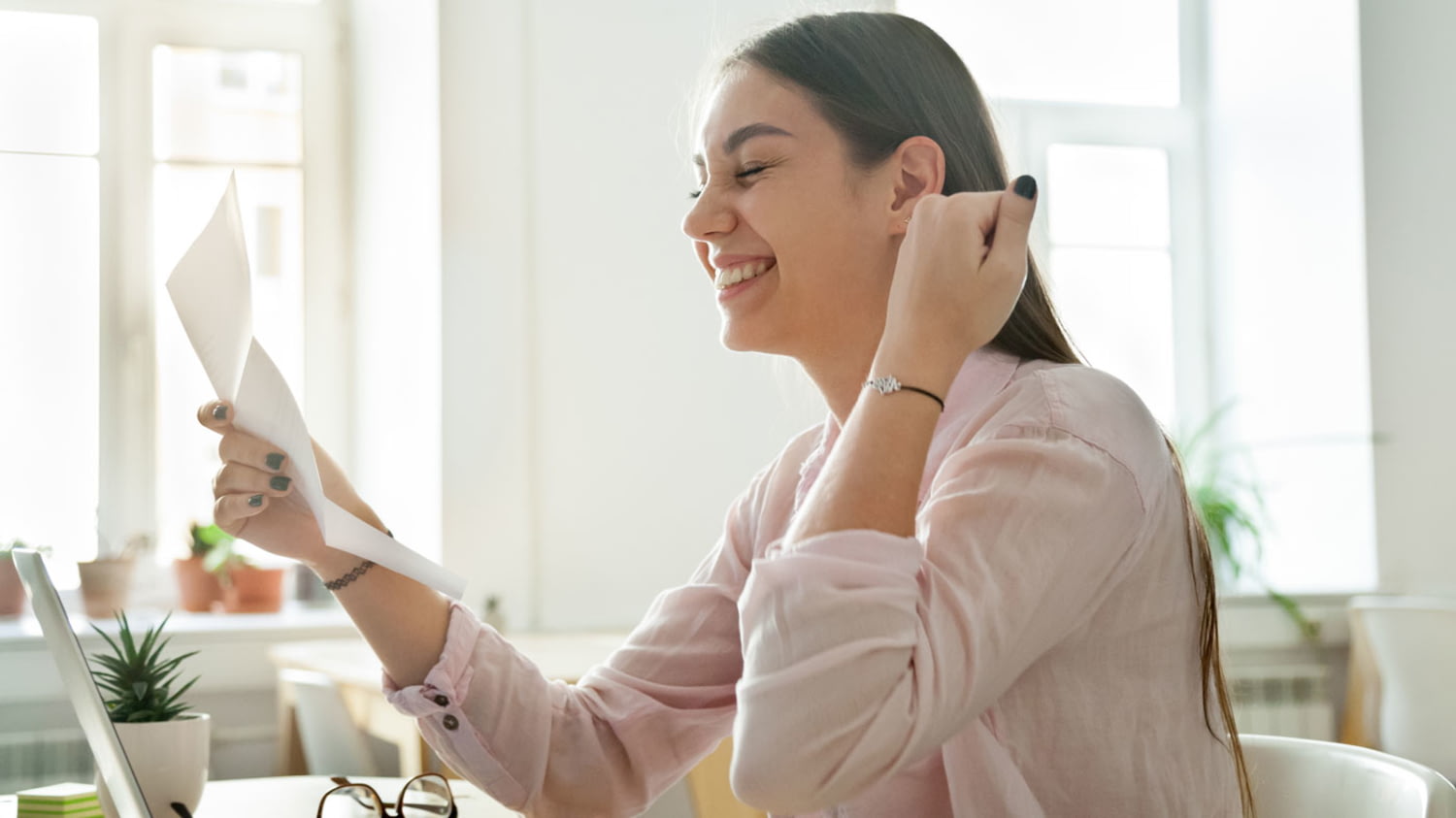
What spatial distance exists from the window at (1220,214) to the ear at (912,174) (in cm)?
272

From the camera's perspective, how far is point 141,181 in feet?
11.7

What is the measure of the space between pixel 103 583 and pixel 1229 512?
2903mm

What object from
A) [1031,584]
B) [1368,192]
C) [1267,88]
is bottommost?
[1031,584]

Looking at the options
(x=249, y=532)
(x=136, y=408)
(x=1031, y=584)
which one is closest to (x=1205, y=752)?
(x=1031, y=584)

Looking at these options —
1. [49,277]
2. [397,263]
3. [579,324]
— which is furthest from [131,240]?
[579,324]

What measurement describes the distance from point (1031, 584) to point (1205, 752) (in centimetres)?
22

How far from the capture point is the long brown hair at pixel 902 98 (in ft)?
3.82

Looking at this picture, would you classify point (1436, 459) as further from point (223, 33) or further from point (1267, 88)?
point (223, 33)

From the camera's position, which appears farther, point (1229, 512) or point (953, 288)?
point (1229, 512)

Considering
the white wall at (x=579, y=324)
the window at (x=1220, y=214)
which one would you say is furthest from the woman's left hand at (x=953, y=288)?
the window at (x=1220, y=214)

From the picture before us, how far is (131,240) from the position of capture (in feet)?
11.6

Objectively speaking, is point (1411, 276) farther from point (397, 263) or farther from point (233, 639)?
point (233, 639)

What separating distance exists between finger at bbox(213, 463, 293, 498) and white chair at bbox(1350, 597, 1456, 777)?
3.01 meters

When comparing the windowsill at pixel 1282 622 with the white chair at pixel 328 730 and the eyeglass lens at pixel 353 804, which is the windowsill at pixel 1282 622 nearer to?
the white chair at pixel 328 730
